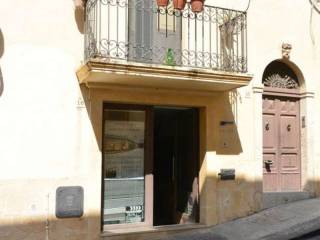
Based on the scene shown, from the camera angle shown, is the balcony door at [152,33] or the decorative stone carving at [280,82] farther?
the decorative stone carving at [280,82]

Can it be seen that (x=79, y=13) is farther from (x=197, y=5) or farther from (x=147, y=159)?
(x=147, y=159)

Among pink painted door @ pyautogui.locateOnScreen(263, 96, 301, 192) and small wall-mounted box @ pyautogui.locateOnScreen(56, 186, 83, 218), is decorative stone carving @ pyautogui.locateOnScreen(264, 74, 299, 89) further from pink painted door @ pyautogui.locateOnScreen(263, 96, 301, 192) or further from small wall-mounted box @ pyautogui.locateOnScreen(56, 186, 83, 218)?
small wall-mounted box @ pyautogui.locateOnScreen(56, 186, 83, 218)

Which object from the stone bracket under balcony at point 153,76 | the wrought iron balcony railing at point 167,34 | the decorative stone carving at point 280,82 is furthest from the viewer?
the decorative stone carving at point 280,82

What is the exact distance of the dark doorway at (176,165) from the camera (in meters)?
8.05

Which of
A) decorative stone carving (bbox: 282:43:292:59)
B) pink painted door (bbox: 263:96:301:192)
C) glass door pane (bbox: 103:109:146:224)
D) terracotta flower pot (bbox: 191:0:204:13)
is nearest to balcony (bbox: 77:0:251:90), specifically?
terracotta flower pot (bbox: 191:0:204:13)

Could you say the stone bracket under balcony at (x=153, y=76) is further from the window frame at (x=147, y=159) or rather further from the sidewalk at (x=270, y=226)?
the sidewalk at (x=270, y=226)

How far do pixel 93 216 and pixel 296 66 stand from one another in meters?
5.00

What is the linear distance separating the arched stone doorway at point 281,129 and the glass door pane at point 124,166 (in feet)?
8.50

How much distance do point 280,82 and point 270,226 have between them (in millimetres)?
2996

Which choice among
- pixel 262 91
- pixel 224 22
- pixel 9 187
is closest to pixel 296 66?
pixel 262 91

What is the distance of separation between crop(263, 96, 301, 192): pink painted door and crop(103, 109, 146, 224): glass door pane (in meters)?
2.59

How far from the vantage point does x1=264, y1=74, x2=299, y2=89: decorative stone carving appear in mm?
Result: 8719

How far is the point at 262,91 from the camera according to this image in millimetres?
8398

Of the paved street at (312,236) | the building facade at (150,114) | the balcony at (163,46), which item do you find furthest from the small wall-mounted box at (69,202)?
the paved street at (312,236)
